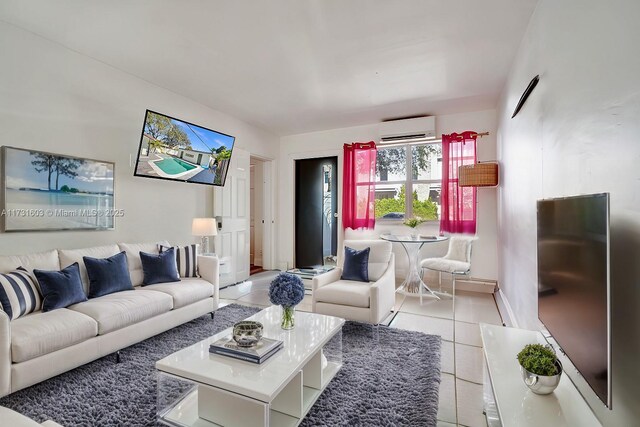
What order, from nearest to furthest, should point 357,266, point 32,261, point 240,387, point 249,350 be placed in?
point 240,387 → point 249,350 → point 32,261 → point 357,266

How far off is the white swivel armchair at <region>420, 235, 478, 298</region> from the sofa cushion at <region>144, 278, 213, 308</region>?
2762 mm

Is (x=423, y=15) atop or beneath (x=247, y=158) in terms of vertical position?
atop

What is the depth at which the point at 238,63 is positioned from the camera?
3.14 metres

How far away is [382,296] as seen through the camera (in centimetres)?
288

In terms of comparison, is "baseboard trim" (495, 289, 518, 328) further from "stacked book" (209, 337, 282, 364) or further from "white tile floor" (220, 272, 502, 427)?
"stacked book" (209, 337, 282, 364)

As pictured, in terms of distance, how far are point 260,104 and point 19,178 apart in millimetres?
2759

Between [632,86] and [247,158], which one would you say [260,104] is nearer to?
[247,158]

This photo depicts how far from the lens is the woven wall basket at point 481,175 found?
392 cm

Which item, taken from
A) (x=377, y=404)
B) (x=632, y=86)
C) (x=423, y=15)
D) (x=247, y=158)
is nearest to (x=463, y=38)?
(x=423, y=15)

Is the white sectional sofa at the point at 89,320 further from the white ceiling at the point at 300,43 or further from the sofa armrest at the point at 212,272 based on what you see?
the white ceiling at the point at 300,43

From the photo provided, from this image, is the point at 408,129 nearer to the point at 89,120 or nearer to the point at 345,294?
the point at 345,294

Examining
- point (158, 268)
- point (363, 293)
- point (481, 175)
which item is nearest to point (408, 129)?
point (481, 175)

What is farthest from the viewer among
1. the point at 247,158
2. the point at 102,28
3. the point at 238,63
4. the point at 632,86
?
the point at 247,158

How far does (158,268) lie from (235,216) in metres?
1.88
